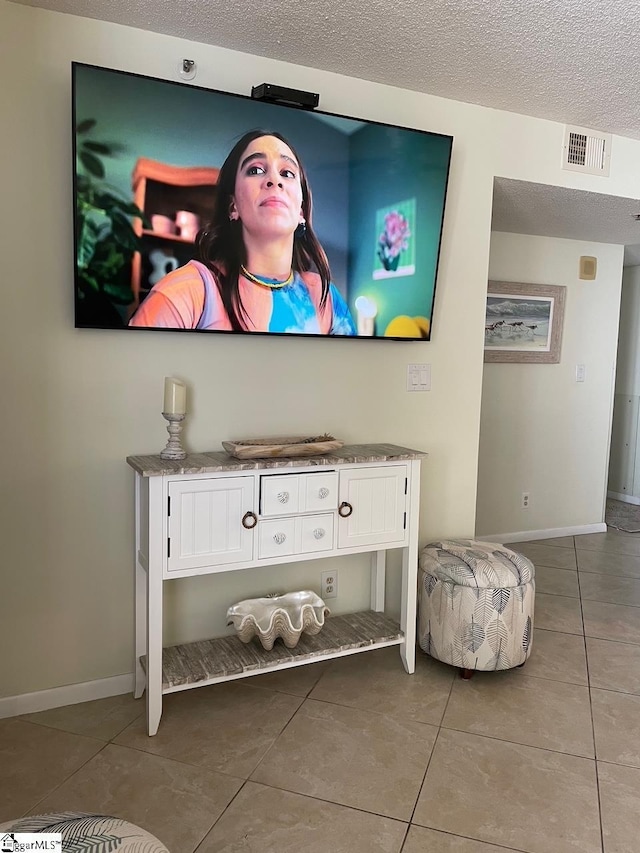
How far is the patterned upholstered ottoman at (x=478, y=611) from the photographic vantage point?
8.66ft

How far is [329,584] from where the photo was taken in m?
2.93

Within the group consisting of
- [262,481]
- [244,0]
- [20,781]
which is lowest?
[20,781]

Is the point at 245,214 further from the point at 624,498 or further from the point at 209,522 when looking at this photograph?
the point at 624,498

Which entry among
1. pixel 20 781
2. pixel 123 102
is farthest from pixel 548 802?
pixel 123 102

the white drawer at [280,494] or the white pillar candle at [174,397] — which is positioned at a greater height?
the white pillar candle at [174,397]

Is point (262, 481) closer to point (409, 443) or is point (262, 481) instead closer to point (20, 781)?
point (409, 443)

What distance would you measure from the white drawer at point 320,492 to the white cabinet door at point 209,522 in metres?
0.21

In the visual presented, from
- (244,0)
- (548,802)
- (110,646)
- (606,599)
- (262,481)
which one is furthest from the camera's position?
(606,599)

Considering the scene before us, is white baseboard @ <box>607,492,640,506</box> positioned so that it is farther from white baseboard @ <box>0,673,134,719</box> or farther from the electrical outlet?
white baseboard @ <box>0,673,134,719</box>

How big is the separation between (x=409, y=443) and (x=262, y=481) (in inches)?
36.4

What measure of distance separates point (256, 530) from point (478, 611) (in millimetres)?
962

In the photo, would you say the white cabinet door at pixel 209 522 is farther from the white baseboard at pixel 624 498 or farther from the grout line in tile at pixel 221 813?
the white baseboard at pixel 624 498

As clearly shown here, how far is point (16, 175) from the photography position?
2201mm

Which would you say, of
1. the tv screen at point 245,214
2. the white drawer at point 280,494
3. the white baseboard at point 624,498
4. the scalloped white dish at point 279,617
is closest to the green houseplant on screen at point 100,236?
the tv screen at point 245,214
